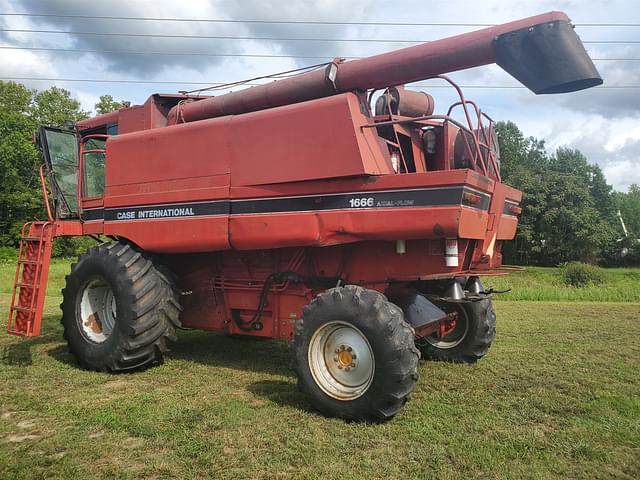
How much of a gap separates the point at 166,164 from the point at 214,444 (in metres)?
3.31

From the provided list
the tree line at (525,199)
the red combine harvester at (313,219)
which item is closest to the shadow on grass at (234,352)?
the red combine harvester at (313,219)

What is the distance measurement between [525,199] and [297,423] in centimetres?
4599

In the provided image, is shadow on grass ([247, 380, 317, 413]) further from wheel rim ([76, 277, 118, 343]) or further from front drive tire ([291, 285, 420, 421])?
wheel rim ([76, 277, 118, 343])

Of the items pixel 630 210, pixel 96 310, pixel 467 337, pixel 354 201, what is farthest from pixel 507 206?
pixel 630 210

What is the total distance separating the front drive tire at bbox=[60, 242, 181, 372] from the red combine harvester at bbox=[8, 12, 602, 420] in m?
0.02

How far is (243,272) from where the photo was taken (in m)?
6.24

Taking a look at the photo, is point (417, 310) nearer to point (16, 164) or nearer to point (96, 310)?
point (96, 310)

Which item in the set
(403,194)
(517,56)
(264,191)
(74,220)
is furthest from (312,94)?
(74,220)

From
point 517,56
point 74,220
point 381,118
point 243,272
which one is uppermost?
point 517,56

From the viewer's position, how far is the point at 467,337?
6422 mm

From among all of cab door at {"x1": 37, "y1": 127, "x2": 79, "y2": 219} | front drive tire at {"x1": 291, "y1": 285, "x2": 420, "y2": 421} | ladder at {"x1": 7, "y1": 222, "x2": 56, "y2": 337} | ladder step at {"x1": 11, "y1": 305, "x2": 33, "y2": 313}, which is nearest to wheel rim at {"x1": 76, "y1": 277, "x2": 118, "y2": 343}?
ladder at {"x1": 7, "y1": 222, "x2": 56, "y2": 337}

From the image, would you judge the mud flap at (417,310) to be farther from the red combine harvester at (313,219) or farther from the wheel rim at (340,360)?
the wheel rim at (340,360)

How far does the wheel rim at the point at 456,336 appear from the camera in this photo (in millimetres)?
6492

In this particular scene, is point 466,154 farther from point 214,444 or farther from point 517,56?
point 214,444
